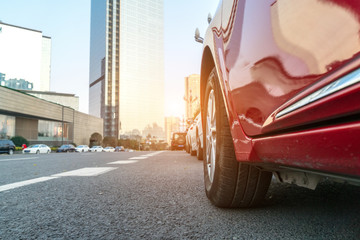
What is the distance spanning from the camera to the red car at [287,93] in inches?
25.9

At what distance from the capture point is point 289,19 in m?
0.90

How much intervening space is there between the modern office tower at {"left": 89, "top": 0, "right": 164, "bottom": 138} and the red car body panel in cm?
10892

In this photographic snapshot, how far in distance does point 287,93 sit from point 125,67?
117464 mm

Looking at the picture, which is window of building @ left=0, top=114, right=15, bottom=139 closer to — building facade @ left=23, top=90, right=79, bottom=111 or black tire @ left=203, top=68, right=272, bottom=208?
building facade @ left=23, top=90, right=79, bottom=111

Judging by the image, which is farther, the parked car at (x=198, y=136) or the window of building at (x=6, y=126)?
the window of building at (x=6, y=126)

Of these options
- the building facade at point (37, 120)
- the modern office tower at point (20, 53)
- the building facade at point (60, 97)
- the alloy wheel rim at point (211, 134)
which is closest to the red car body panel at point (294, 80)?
the alloy wheel rim at point (211, 134)

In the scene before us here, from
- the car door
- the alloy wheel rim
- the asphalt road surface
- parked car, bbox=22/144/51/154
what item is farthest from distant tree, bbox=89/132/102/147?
the car door

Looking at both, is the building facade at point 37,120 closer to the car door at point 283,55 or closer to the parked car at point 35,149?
the parked car at point 35,149

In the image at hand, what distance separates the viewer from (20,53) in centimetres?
6819

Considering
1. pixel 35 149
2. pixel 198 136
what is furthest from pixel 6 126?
pixel 198 136

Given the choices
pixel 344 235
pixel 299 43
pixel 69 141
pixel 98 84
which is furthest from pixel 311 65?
pixel 98 84

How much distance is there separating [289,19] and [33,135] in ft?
153

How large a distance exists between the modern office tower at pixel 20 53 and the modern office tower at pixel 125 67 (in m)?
36.3

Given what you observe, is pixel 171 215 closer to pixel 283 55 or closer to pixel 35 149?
pixel 283 55
